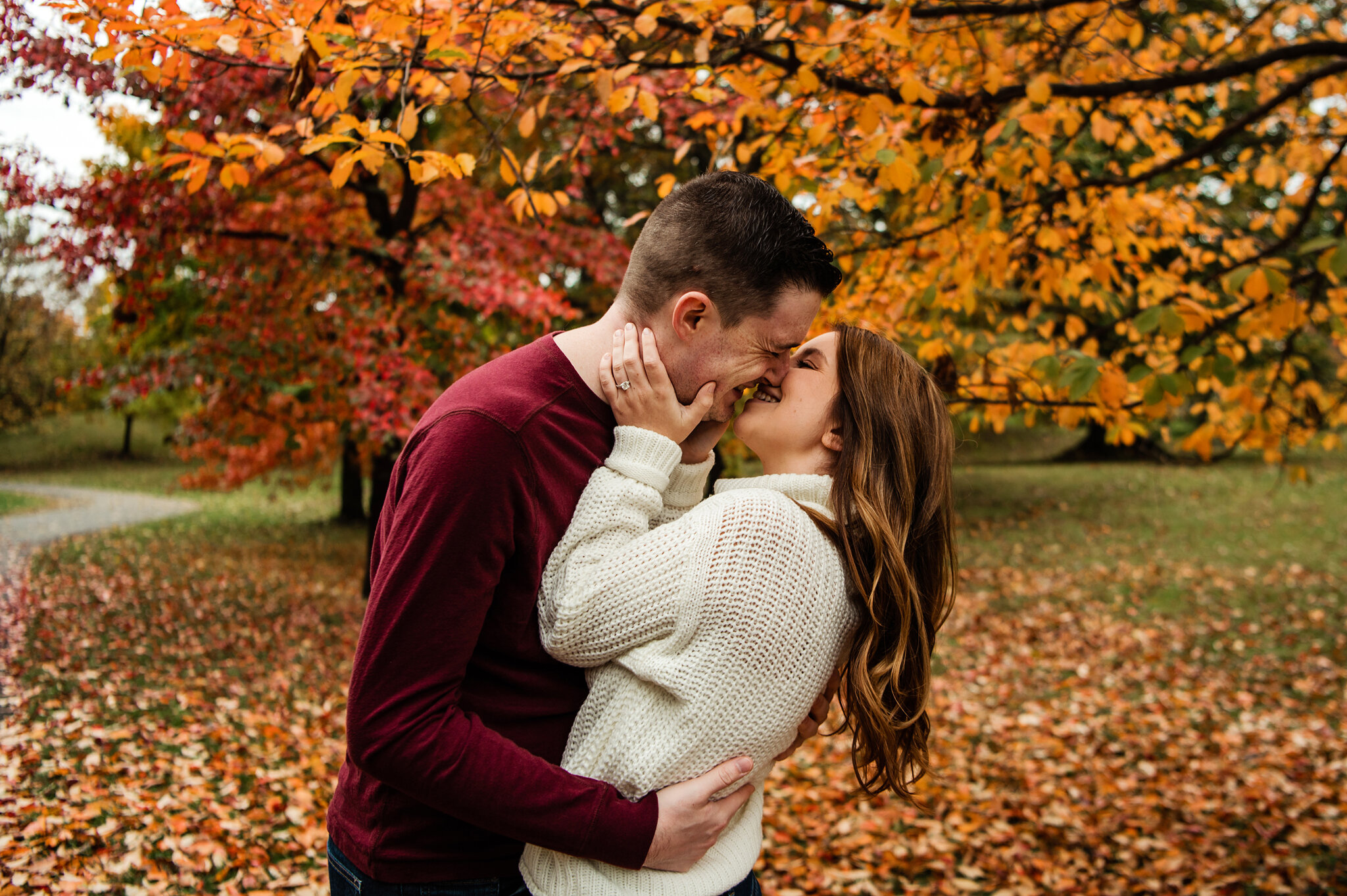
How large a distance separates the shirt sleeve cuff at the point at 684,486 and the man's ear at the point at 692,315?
0.99 ft

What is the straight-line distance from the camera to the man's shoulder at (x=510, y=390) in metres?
1.44

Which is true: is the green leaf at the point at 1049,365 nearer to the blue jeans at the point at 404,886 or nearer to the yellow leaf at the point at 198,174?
the blue jeans at the point at 404,886

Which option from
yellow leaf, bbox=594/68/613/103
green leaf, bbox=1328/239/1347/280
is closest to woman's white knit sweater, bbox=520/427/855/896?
yellow leaf, bbox=594/68/613/103

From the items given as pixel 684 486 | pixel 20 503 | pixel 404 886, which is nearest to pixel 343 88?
pixel 684 486

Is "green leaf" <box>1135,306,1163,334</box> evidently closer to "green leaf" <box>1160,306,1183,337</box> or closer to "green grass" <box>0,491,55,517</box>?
"green leaf" <box>1160,306,1183,337</box>

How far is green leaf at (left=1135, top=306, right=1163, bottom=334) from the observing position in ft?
8.92

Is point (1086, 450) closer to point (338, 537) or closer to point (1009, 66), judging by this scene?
point (338, 537)

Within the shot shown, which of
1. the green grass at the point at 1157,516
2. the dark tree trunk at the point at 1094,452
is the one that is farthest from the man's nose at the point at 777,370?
the dark tree trunk at the point at 1094,452

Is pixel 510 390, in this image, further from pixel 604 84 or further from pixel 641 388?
pixel 604 84

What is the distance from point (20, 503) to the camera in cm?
1950

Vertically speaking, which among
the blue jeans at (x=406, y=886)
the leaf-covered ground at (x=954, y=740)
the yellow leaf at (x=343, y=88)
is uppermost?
the yellow leaf at (x=343, y=88)

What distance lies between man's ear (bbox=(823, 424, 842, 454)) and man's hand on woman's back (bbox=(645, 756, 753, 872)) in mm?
694

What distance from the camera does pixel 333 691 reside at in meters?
7.26

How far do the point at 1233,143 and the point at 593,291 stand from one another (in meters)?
12.1
